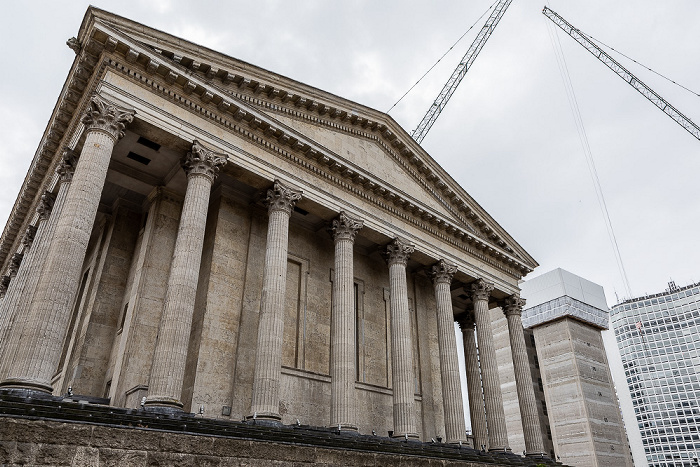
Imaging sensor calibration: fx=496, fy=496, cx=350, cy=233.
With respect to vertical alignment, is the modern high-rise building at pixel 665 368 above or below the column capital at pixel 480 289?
above

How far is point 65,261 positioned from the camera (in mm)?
14312

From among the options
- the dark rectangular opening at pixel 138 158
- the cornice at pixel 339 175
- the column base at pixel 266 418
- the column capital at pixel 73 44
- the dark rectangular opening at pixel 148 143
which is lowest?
the column base at pixel 266 418

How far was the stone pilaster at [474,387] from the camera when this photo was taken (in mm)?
26922

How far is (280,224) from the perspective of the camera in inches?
787

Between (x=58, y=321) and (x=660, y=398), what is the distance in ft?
306

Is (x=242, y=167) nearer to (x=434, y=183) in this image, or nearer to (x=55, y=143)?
(x=55, y=143)

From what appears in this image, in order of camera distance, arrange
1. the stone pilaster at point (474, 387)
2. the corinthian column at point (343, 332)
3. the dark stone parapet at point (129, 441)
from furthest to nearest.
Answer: the stone pilaster at point (474, 387) → the corinthian column at point (343, 332) → the dark stone parapet at point (129, 441)

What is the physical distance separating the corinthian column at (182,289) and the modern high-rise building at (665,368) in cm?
8600

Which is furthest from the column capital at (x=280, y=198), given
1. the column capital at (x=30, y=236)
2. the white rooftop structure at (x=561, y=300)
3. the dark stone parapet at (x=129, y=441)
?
the white rooftop structure at (x=561, y=300)

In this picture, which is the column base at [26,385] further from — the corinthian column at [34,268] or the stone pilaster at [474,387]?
the stone pilaster at [474,387]

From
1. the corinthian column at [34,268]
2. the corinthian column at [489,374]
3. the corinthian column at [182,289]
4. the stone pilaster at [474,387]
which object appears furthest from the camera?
the stone pilaster at [474,387]

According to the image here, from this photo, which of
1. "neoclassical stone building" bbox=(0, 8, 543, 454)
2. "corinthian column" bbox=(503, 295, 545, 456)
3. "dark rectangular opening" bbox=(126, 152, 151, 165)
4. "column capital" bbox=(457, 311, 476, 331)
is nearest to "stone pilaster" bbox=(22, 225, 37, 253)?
"neoclassical stone building" bbox=(0, 8, 543, 454)

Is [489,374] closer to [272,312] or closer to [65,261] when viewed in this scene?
[272,312]

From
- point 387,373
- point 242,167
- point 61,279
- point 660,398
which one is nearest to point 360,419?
point 387,373
